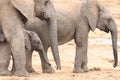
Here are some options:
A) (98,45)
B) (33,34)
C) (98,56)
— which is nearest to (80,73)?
(33,34)

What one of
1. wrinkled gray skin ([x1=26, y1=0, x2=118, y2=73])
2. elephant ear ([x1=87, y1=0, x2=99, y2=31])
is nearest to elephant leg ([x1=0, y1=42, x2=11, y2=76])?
wrinkled gray skin ([x1=26, y1=0, x2=118, y2=73])

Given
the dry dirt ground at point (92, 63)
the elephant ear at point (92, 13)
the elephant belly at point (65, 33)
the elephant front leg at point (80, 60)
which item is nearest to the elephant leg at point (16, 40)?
the dry dirt ground at point (92, 63)

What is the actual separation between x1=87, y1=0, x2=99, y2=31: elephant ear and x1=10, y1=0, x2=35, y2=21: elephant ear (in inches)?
82.1

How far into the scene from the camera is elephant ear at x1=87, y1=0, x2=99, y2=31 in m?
13.3

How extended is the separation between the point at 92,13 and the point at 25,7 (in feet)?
7.82

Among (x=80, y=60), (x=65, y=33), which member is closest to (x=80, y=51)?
(x=80, y=60)

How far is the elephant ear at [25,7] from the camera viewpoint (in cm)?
1134

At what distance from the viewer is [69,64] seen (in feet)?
51.5

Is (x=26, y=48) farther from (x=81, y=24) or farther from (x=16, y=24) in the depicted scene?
(x=81, y=24)

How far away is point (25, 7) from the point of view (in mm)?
11438

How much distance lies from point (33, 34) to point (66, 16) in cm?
141

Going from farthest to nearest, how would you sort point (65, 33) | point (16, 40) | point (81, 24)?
point (81, 24)
point (65, 33)
point (16, 40)

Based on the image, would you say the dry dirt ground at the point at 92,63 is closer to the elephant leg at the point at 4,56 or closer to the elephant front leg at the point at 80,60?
the elephant front leg at the point at 80,60

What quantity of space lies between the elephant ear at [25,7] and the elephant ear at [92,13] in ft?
6.84
